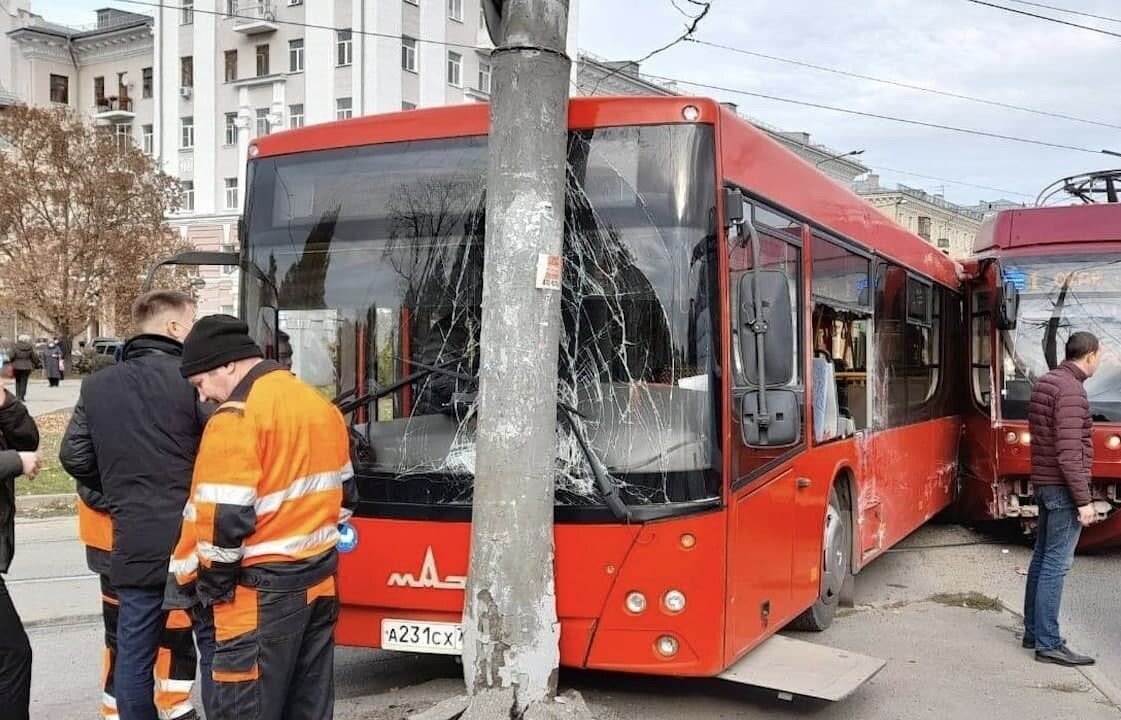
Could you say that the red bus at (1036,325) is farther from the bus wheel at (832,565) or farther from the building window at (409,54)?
the building window at (409,54)

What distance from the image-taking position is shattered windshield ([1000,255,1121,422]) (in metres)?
10.0

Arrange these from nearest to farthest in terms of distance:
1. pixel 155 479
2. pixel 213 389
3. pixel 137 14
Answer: pixel 213 389, pixel 155 479, pixel 137 14

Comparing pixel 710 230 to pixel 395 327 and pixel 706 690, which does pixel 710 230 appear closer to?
pixel 395 327

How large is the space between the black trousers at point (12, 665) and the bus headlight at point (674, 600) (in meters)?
2.55

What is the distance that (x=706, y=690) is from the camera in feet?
19.8

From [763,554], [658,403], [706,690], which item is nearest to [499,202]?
[658,403]

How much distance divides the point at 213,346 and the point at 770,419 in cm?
267

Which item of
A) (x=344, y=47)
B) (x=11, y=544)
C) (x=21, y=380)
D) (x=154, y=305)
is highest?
(x=344, y=47)

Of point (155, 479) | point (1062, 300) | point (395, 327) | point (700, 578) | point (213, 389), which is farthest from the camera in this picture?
point (1062, 300)

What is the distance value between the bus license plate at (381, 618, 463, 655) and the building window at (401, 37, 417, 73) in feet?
132

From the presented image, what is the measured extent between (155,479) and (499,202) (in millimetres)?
1845

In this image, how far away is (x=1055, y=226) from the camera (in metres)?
10.6

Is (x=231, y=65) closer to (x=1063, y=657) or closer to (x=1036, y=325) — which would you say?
(x=1036, y=325)

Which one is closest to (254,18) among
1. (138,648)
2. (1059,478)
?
(1059,478)
